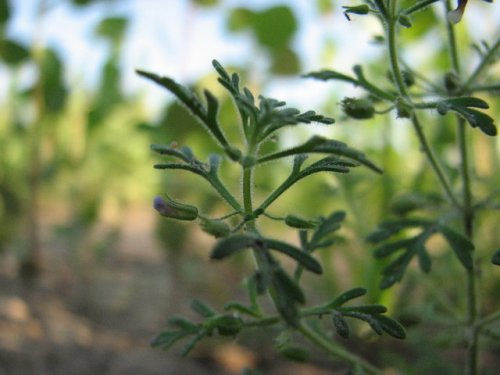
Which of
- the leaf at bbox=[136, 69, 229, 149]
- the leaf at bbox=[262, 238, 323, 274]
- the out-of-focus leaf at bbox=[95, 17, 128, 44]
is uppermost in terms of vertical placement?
the out-of-focus leaf at bbox=[95, 17, 128, 44]

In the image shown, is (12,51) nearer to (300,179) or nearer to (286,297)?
(300,179)

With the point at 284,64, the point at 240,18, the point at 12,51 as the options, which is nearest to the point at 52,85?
the point at 12,51

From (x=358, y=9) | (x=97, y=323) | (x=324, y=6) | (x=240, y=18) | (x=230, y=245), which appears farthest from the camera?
(x=324, y=6)

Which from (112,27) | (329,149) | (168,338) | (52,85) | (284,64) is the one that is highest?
(112,27)

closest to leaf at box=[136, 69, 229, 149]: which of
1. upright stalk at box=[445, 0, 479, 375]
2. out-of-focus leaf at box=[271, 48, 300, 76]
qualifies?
upright stalk at box=[445, 0, 479, 375]

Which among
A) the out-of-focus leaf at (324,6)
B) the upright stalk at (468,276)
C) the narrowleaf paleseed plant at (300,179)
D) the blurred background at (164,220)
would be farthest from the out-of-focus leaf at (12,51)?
the upright stalk at (468,276)

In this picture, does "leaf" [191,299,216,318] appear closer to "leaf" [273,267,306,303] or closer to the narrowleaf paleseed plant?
the narrowleaf paleseed plant

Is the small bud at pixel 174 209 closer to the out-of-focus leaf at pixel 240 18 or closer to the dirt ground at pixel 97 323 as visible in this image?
the dirt ground at pixel 97 323
